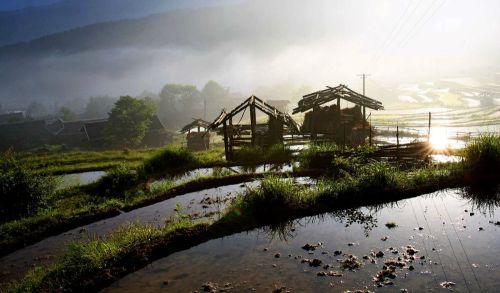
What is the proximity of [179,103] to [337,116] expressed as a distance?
4580 inches

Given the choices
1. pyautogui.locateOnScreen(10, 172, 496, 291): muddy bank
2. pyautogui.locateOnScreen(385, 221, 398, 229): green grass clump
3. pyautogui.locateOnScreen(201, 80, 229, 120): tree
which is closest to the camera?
pyautogui.locateOnScreen(10, 172, 496, 291): muddy bank

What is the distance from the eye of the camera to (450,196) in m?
12.3

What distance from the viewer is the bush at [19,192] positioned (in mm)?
13211

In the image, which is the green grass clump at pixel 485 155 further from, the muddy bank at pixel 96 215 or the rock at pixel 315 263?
the rock at pixel 315 263

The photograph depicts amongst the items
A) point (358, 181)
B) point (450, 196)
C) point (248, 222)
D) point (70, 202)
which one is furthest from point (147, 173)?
point (450, 196)

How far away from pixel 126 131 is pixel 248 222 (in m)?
50.7

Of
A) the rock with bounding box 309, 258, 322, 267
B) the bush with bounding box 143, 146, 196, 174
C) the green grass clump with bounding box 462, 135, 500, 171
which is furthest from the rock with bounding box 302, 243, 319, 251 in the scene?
the bush with bounding box 143, 146, 196, 174

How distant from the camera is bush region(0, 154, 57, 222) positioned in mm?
13211

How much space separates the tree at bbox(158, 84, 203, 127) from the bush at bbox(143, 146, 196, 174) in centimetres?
9579

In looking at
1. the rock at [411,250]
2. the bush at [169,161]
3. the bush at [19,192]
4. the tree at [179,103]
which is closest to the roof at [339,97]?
the bush at [169,161]

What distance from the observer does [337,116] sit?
30750 mm

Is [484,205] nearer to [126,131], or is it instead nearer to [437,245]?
[437,245]

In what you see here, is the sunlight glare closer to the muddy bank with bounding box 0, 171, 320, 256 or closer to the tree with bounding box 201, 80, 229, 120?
the muddy bank with bounding box 0, 171, 320, 256

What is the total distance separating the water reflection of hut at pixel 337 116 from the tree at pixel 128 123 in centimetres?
3535
